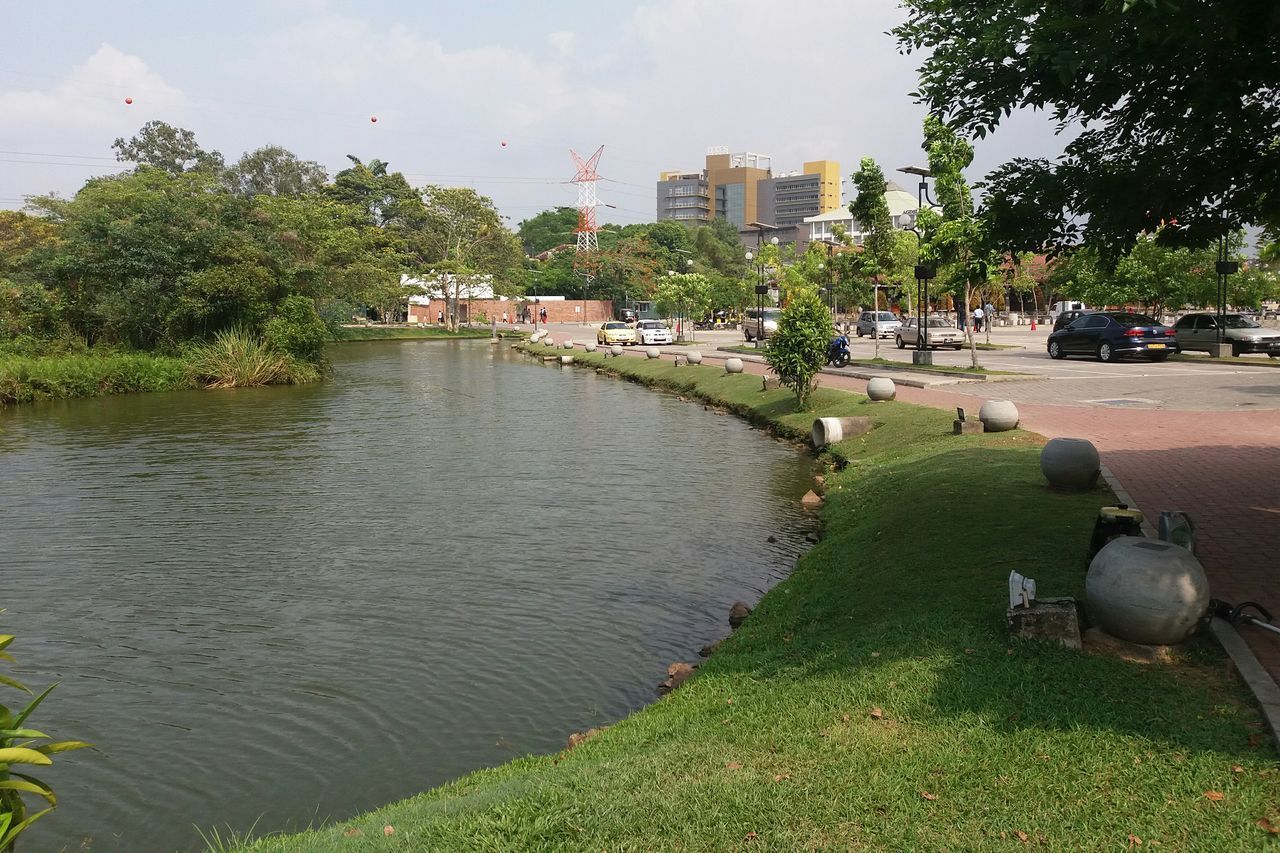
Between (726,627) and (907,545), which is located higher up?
(907,545)

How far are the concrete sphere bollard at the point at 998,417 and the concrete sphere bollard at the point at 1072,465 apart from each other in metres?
4.29

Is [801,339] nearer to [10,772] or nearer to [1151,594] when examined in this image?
[1151,594]

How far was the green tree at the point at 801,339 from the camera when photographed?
2069 cm

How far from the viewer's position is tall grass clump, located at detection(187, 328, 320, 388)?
113 ft

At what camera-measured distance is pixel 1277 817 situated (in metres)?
4.36

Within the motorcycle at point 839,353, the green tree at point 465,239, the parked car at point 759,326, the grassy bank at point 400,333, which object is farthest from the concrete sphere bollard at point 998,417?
the green tree at point 465,239

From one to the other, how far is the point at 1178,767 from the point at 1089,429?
11876mm

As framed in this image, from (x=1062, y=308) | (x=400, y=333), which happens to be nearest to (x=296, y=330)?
(x=400, y=333)

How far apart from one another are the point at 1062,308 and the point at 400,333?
157 feet

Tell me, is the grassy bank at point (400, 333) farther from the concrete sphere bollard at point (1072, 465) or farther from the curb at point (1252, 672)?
the curb at point (1252, 672)

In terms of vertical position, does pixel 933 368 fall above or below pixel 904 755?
above

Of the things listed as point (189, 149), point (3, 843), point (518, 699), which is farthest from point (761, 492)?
point (189, 149)

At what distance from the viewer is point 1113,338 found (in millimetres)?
30500

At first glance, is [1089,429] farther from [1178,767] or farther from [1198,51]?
[1178,767]
